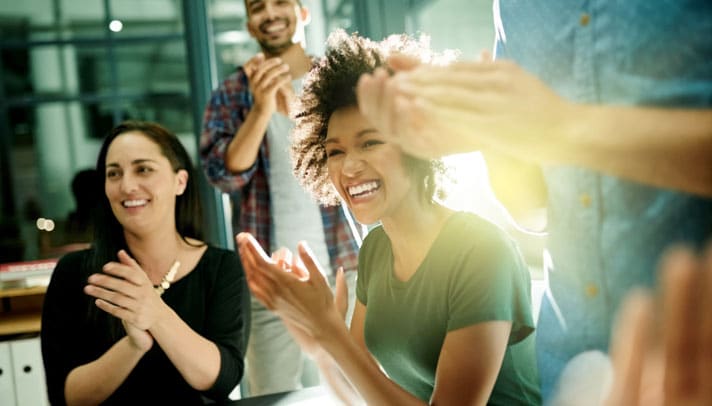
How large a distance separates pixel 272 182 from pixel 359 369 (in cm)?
56

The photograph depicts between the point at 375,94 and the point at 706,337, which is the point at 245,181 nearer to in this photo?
the point at 375,94

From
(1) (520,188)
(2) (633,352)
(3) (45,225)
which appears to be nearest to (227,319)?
(1) (520,188)

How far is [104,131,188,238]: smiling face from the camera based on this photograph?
37.4 inches

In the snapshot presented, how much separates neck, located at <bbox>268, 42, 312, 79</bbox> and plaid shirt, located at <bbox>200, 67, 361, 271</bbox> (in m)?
0.14

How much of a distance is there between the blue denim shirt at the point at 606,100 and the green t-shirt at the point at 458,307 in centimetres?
5

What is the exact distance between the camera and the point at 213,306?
1.01 m

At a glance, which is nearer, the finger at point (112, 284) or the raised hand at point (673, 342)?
the raised hand at point (673, 342)

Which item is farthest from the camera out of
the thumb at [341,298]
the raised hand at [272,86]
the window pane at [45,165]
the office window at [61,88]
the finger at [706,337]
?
the office window at [61,88]

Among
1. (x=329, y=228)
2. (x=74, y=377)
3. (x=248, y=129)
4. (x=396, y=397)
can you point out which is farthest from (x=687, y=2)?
(x=74, y=377)

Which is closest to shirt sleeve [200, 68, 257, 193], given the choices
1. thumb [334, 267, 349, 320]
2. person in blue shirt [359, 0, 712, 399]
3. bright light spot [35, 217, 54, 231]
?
bright light spot [35, 217, 54, 231]

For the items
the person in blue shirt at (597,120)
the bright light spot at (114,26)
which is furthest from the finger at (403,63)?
the bright light spot at (114,26)

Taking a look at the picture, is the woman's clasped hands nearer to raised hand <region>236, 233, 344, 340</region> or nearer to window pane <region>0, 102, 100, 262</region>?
raised hand <region>236, 233, 344, 340</region>

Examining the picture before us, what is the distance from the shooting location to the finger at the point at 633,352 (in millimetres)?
432

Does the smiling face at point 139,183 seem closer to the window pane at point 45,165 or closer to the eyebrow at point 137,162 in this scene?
the eyebrow at point 137,162
